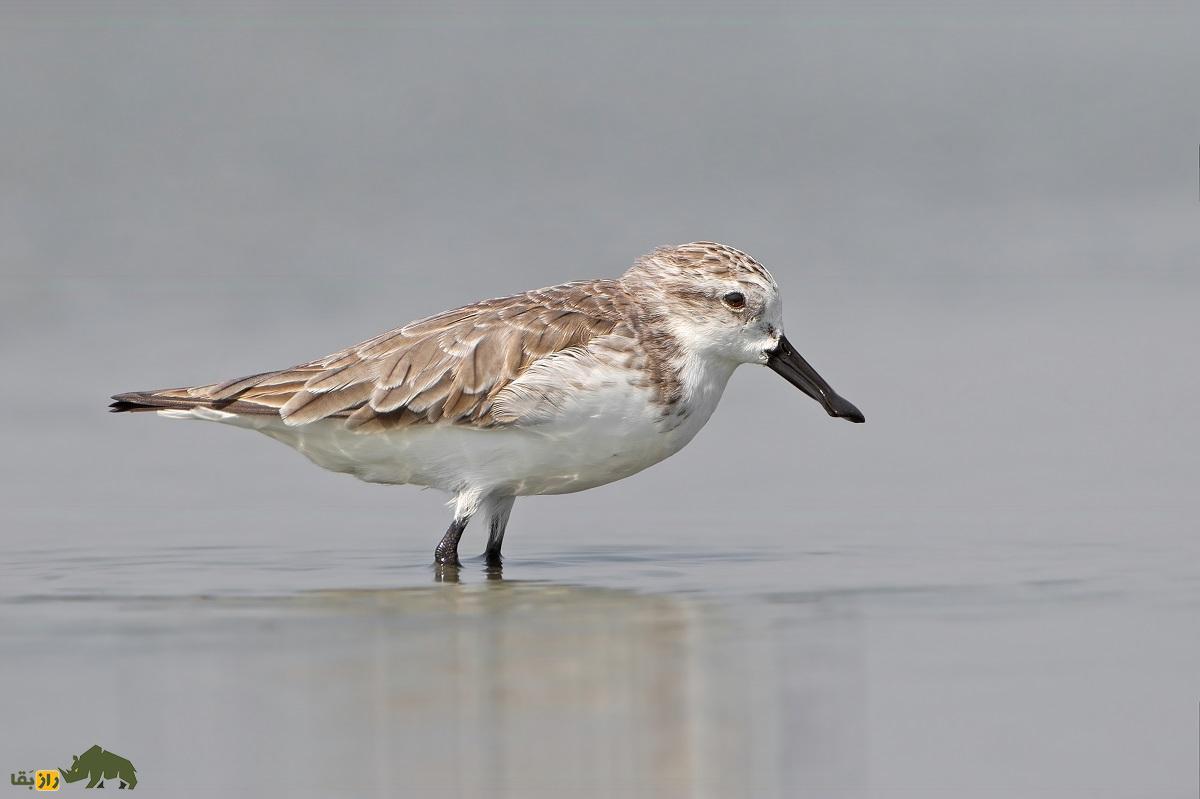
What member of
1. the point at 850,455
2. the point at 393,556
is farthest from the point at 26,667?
the point at 850,455

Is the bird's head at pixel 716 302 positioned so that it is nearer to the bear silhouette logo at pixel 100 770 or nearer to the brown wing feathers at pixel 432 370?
the brown wing feathers at pixel 432 370

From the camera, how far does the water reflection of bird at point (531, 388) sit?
418 inches

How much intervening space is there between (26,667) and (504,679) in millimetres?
2217

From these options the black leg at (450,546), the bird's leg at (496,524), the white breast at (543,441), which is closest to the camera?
the white breast at (543,441)

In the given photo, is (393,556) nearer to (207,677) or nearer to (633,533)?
(633,533)

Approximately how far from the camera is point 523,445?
10734mm

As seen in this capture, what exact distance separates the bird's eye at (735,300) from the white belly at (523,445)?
0.56 m

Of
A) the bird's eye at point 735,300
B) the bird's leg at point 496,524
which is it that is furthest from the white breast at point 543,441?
the bird's eye at point 735,300

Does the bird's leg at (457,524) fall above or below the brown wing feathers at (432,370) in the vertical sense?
below

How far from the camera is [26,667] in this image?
8.27 m

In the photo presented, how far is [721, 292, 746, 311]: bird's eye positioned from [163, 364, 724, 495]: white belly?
0.56 metres

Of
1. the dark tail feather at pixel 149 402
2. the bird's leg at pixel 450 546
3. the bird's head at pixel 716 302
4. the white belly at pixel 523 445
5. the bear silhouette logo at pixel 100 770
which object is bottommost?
the bear silhouette logo at pixel 100 770

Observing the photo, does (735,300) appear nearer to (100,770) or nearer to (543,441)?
(543,441)

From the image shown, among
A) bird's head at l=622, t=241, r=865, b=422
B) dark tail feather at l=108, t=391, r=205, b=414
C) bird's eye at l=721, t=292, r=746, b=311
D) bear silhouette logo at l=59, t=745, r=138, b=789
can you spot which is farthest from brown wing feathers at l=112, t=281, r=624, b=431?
bear silhouette logo at l=59, t=745, r=138, b=789
